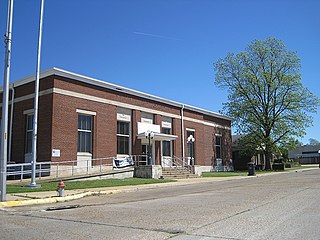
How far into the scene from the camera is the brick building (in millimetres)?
25281

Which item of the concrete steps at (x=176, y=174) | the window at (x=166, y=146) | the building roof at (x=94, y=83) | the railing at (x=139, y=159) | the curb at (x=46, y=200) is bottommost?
the curb at (x=46, y=200)

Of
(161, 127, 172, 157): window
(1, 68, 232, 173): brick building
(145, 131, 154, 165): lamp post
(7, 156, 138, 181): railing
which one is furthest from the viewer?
(161, 127, 172, 157): window

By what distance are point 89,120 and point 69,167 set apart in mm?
4471

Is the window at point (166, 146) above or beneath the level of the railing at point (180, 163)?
above

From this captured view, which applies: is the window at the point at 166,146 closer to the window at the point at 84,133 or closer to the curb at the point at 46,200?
the window at the point at 84,133

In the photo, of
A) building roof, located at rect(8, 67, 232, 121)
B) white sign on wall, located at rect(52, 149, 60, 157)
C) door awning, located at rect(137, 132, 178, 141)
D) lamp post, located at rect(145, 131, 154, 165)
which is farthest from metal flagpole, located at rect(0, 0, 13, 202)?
door awning, located at rect(137, 132, 178, 141)

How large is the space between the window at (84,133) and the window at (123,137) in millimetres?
3435

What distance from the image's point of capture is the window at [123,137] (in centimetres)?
3078

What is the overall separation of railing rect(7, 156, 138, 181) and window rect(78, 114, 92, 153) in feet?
3.64

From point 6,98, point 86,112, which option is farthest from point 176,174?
point 6,98

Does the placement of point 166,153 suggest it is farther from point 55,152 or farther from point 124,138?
point 55,152

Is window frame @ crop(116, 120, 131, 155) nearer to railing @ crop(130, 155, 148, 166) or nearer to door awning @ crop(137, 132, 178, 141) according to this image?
railing @ crop(130, 155, 148, 166)

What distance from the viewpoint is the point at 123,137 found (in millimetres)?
31281

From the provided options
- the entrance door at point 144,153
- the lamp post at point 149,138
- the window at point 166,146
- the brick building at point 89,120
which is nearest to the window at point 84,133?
the brick building at point 89,120
